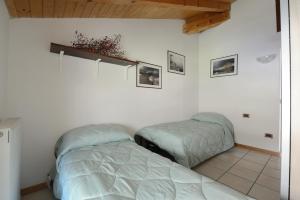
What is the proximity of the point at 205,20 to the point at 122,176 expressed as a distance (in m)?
3.52

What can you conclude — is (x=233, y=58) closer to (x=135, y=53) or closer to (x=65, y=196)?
(x=135, y=53)

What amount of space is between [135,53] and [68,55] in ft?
3.76

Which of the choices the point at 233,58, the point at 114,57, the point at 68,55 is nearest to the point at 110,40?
the point at 114,57

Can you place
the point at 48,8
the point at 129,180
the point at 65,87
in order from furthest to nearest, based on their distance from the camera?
the point at 65,87, the point at 48,8, the point at 129,180

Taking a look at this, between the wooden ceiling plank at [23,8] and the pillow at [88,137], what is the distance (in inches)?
56.8

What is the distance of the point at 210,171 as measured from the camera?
2549 millimetres

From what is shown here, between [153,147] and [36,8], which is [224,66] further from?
[36,8]

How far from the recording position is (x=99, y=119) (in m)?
2.51

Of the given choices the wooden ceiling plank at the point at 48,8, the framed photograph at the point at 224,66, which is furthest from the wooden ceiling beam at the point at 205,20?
the wooden ceiling plank at the point at 48,8

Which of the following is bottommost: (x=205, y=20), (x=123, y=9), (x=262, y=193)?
(x=262, y=193)

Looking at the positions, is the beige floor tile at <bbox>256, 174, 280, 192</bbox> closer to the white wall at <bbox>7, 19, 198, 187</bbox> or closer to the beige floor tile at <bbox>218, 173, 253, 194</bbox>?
the beige floor tile at <bbox>218, 173, 253, 194</bbox>

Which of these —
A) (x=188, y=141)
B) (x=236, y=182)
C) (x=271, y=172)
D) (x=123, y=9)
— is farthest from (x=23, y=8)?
(x=271, y=172)

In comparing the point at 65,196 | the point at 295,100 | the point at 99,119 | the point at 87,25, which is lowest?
the point at 65,196

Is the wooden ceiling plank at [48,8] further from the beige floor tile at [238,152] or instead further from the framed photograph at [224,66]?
the beige floor tile at [238,152]
